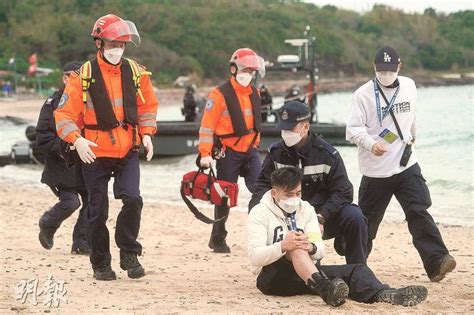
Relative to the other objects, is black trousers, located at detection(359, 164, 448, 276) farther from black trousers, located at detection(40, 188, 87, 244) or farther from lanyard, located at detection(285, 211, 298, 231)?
black trousers, located at detection(40, 188, 87, 244)

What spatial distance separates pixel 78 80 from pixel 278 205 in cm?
167

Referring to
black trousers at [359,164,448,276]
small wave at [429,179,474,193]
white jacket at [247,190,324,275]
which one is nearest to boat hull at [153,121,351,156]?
small wave at [429,179,474,193]

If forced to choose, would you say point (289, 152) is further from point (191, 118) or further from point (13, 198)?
point (191, 118)

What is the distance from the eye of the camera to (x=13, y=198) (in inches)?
586

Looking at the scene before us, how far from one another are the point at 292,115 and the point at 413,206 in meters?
1.27

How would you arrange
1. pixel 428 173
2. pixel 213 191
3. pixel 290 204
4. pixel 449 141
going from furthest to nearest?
pixel 449 141
pixel 428 173
pixel 213 191
pixel 290 204

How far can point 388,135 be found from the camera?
736cm

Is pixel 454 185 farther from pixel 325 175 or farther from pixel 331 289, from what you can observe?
pixel 331 289

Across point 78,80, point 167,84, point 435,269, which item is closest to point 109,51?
point 78,80

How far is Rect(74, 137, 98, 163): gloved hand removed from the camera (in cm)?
677

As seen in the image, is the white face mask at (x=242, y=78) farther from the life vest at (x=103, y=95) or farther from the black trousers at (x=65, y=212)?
the life vest at (x=103, y=95)

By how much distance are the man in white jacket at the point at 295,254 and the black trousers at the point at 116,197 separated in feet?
3.52

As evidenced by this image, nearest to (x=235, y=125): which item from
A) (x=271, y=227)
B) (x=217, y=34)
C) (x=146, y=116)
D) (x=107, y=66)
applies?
(x=146, y=116)

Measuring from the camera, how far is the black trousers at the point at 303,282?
246 inches
